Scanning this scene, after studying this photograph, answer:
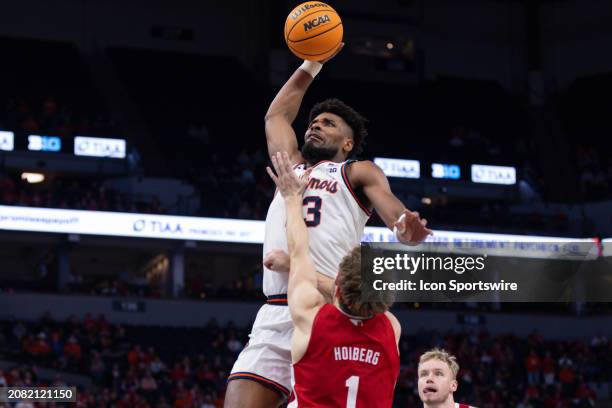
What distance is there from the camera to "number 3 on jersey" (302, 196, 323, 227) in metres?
6.32

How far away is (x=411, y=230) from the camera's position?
5383mm

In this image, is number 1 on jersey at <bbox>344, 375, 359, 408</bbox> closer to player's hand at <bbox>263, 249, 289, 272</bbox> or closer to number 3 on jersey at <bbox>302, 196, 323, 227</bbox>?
player's hand at <bbox>263, 249, 289, 272</bbox>

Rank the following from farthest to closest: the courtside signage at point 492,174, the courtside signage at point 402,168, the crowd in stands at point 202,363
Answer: the courtside signage at point 492,174 < the courtside signage at point 402,168 < the crowd in stands at point 202,363

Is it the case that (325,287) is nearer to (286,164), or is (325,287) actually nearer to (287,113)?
(286,164)

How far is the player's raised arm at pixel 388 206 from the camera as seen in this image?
Result: 5371 mm

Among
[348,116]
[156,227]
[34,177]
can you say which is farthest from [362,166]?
[34,177]

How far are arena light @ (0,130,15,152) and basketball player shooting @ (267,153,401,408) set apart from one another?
2879 cm

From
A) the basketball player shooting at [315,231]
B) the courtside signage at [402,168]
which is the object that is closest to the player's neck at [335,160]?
the basketball player shooting at [315,231]

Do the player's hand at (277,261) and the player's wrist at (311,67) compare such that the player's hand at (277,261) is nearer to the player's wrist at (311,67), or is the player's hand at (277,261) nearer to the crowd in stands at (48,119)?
the player's wrist at (311,67)

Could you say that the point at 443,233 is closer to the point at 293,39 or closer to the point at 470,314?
the point at 470,314

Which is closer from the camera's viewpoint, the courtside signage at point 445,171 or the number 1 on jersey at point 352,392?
the number 1 on jersey at point 352,392

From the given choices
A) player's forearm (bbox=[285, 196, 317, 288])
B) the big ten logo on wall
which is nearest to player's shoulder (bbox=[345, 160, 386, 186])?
player's forearm (bbox=[285, 196, 317, 288])

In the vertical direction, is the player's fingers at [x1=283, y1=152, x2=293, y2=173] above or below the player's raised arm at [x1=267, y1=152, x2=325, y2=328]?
above

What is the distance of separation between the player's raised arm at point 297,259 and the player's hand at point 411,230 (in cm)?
49
